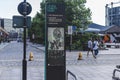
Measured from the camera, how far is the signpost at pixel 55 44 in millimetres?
13047

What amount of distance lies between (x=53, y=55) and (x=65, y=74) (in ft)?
2.70

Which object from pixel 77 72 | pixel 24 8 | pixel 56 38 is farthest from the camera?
pixel 77 72

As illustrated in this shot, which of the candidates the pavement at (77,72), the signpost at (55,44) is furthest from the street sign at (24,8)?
the pavement at (77,72)

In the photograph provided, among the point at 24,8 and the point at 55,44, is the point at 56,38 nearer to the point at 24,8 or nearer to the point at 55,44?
the point at 55,44

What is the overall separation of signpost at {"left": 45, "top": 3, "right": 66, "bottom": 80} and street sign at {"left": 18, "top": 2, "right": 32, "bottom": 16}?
8.28 ft

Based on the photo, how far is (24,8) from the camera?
15.3m

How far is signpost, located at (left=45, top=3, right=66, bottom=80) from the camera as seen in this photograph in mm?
13047

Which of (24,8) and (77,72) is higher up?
(24,8)

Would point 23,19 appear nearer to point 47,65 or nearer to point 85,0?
point 47,65

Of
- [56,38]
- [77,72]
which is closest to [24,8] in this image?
[56,38]

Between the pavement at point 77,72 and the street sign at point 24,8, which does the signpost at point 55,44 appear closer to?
the pavement at point 77,72

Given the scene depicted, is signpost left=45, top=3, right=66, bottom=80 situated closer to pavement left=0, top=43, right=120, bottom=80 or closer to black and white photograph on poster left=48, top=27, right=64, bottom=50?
black and white photograph on poster left=48, top=27, right=64, bottom=50

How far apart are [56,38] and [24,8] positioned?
2826mm

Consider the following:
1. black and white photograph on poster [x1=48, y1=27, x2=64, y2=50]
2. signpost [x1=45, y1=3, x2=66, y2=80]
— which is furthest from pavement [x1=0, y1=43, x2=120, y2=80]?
black and white photograph on poster [x1=48, y1=27, x2=64, y2=50]
